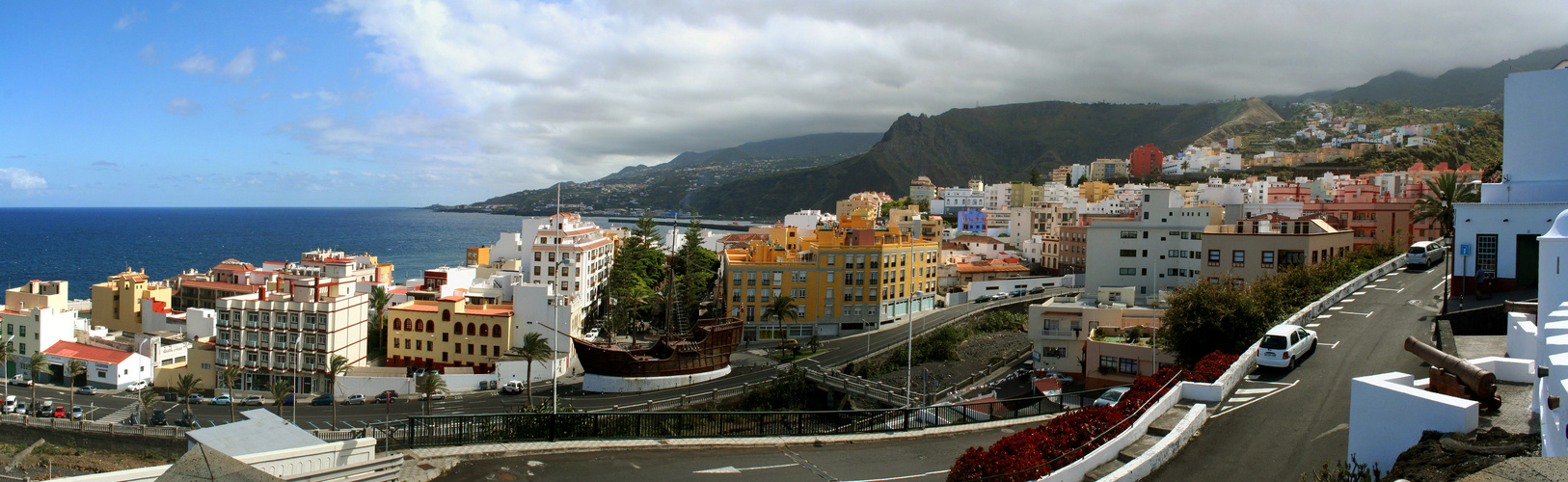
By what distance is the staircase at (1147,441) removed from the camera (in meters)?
9.35

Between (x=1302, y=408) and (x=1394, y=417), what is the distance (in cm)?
380

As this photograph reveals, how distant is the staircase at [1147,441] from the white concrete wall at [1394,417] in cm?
221

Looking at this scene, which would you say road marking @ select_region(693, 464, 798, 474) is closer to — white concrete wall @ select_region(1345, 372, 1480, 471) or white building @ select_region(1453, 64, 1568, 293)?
white concrete wall @ select_region(1345, 372, 1480, 471)

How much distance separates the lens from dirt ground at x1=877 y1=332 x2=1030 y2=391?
34.4 metres

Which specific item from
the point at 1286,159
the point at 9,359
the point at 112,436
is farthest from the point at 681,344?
the point at 1286,159

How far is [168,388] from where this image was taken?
37562mm

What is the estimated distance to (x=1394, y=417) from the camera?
7828 mm

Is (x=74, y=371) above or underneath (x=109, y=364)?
underneath

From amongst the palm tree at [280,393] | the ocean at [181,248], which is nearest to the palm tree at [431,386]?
the palm tree at [280,393]

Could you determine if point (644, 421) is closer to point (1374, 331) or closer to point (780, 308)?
point (1374, 331)

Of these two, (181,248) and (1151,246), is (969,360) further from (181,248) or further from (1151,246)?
(181,248)

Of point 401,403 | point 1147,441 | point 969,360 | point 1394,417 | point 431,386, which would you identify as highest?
point 1394,417

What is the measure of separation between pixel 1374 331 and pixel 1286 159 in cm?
10751

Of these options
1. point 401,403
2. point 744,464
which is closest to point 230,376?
point 401,403
